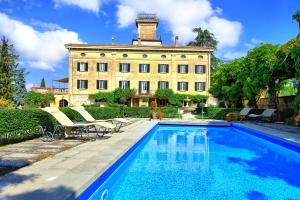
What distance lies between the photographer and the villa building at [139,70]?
1566 inches

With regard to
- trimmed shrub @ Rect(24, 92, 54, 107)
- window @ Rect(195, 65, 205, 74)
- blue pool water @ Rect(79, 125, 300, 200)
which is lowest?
blue pool water @ Rect(79, 125, 300, 200)

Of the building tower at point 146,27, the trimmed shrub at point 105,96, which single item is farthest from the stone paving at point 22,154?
the building tower at point 146,27

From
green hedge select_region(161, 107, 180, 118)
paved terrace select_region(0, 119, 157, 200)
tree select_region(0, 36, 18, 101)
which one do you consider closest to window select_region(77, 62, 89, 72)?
tree select_region(0, 36, 18, 101)

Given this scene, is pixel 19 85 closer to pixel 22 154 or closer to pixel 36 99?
pixel 36 99

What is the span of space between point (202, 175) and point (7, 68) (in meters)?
38.0

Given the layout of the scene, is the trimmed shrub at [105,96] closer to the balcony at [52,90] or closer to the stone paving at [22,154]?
the balcony at [52,90]

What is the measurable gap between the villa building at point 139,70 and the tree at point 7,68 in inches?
266

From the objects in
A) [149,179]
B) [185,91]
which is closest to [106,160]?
[149,179]

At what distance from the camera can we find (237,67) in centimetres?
2823

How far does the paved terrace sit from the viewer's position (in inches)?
171

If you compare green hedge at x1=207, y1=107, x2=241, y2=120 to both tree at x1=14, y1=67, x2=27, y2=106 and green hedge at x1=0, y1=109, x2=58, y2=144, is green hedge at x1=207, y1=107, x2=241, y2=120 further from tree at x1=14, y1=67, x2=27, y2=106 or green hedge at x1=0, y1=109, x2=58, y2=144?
tree at x1=14, y1=67, x2=27, y2=106

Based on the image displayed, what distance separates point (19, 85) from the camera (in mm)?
43875

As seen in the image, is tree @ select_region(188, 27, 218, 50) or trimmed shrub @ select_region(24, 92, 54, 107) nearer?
trimmed shrub @ select_region(24, 92, 54, 107)

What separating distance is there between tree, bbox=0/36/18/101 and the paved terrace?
109 feet
